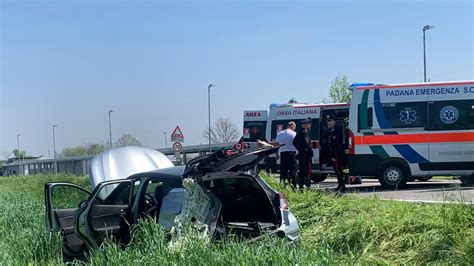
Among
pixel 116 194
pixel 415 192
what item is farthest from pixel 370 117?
pixel 116 194

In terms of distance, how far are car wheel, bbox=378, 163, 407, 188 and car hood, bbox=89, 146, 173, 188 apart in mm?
6248

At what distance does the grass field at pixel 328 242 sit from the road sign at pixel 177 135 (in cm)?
1281

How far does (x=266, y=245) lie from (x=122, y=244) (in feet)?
6.34

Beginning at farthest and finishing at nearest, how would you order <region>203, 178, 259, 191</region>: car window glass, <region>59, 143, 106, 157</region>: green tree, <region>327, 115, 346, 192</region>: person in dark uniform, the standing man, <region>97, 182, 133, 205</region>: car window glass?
<region>59, 143, 106, 157</region>: green tree, <region>327, 115, 346, 192</region>: person in dark uniform, the standing man, <region>97, 182, 133, 205</region>: car window glass, <region>203, 178, 259, 191</region>: car window glass

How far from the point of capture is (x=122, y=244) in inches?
253

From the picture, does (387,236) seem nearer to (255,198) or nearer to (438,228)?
(438,228)

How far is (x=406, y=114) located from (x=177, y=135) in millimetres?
10583

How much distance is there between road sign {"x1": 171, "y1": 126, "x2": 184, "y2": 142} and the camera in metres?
22.6

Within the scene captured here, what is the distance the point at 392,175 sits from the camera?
49.5 feet

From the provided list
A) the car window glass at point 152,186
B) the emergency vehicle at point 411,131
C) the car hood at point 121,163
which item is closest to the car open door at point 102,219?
the car window glass at point 152,186

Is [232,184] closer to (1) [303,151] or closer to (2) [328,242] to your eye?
(2) [328,242]

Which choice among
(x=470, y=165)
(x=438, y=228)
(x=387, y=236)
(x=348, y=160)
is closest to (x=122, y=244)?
(x=387, y=236)

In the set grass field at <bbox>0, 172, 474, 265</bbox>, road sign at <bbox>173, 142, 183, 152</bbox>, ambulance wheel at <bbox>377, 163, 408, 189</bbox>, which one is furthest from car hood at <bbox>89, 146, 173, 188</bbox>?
road sign at <bbox>173, 142, 183, 152</bbox>

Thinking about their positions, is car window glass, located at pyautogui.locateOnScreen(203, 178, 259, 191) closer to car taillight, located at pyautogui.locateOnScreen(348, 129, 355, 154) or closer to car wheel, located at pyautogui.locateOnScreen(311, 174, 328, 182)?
car taillight, located at pyautogui.locateOnScreen(348, 129, 355, 154)
